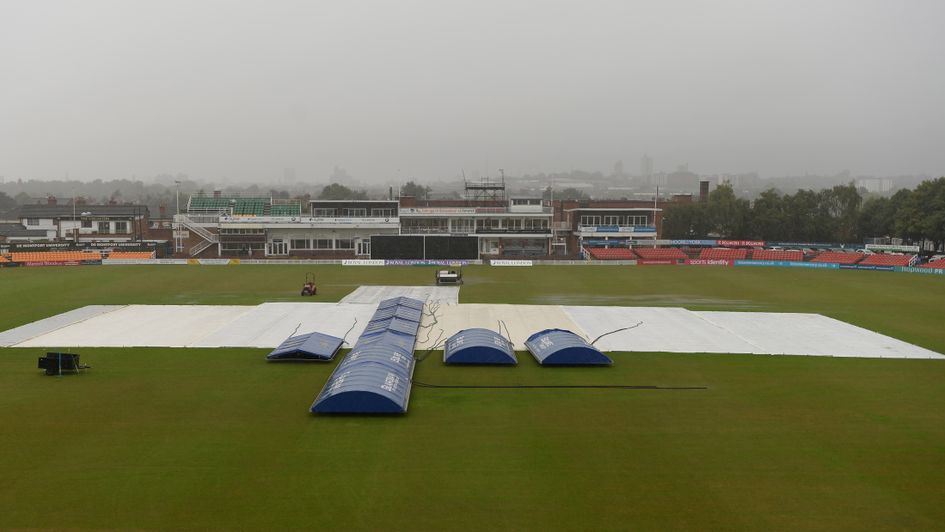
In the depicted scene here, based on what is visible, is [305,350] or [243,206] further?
[243,206]

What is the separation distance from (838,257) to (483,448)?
64170 mm

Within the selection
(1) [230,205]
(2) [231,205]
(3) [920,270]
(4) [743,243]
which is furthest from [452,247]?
(3) [920,270]

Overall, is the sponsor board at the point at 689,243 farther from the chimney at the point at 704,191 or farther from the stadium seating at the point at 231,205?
the stadium seating at the point at 231,205

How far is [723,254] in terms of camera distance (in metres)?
72.0

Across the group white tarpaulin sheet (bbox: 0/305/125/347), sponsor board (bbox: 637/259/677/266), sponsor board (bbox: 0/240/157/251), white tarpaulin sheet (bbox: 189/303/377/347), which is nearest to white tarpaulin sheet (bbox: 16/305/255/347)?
white tarpaulin sheet (bbox: 0/305/125/347)

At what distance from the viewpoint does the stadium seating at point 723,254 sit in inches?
2798

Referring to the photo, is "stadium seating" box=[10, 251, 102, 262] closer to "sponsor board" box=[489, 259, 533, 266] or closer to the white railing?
the white railing

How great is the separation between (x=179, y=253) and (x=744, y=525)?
70333 millimetres

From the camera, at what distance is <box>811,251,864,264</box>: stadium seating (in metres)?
64.9

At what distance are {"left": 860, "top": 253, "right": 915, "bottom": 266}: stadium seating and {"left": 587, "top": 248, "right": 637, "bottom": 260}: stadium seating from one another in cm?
2162

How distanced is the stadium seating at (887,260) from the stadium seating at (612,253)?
21624 mm

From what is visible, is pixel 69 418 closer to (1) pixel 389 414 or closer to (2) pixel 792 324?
(1) pixel 389 414

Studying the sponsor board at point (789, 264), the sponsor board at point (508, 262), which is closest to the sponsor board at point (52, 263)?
the sponsor board at point (508, 262)

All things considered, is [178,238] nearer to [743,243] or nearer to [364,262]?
[364,262]
